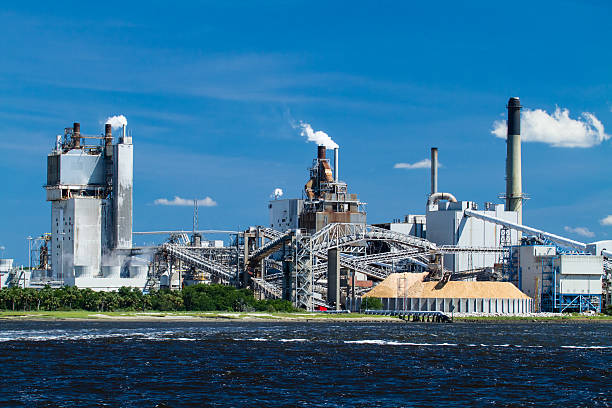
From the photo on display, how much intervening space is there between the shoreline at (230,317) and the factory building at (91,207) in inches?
1104

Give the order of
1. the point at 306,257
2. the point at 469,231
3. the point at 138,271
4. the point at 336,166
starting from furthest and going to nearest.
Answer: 1. the point at 336,166
2. the point at 469,231
3. the point at 138,271
4. the point at 306,257

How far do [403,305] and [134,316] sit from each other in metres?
41.4

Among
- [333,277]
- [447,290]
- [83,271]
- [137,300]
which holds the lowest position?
[137,300]

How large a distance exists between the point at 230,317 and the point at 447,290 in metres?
36.1

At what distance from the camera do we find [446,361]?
252 feet

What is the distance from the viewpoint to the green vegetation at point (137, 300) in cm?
13750

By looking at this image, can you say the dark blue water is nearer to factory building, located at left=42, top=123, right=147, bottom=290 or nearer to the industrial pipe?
factory building, located at left=42, top=123, right=147, bottom=290

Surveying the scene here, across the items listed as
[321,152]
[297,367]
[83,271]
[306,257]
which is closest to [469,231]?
[321,152]

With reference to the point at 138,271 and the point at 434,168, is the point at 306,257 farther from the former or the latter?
the point at 434,168

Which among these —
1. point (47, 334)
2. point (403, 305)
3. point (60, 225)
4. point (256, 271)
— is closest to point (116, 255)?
point (60, 225)

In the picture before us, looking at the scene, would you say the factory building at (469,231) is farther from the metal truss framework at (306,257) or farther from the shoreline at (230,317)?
the shoreline at (230,317)

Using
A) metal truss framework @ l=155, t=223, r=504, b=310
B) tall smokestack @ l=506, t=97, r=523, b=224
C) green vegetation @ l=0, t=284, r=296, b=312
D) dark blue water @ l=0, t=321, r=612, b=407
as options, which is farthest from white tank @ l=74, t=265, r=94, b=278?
tall smokestack @ l=506, t=97, r=523, b=224

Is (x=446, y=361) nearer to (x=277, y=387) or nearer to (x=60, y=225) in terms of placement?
(x=277, y=387)

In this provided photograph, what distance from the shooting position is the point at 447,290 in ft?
501
